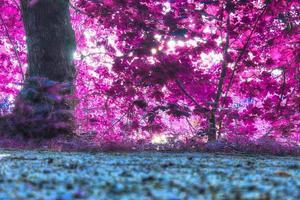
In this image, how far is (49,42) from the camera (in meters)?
7.70

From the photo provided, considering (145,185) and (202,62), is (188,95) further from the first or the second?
(145,185)

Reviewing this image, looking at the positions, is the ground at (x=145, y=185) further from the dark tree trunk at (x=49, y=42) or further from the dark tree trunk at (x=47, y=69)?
the dark tree trunk at (x=49, y=42)

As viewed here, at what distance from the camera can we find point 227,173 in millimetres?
2627

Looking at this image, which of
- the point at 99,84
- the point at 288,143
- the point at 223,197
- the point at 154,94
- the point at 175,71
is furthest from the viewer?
the point at 99,84

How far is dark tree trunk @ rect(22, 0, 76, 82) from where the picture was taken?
7.66 meters

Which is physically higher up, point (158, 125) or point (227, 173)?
point (158, 125)

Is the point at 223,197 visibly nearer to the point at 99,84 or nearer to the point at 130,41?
the point at 130,41

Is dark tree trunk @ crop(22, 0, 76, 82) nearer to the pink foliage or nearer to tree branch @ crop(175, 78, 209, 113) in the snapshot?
the pink foliage

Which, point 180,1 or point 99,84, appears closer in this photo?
point 180,1

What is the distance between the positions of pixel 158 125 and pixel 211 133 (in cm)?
97

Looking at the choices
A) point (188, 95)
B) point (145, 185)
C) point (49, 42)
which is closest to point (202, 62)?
point (188, 95)

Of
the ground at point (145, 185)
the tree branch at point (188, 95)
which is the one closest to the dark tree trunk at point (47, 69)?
the tree branch at point (188, 95)

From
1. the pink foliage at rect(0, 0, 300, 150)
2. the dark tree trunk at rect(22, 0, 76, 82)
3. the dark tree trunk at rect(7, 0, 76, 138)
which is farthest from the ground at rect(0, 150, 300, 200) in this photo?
the dark tree trunk at rect(22, 0, 76, 82)

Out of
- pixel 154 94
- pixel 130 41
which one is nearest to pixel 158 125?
pixel 154 94
